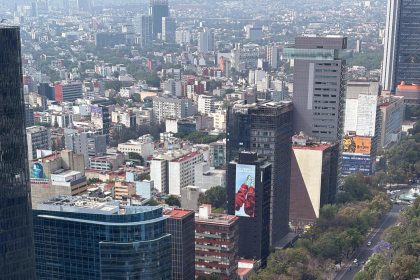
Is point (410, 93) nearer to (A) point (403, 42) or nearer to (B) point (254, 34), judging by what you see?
(A) point (403, 42)

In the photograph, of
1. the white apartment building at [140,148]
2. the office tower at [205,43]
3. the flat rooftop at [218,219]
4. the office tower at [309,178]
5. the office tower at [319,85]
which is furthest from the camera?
the office tower at [205,43]

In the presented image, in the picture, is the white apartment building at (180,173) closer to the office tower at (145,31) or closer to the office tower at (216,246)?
the office tower at (216,246)

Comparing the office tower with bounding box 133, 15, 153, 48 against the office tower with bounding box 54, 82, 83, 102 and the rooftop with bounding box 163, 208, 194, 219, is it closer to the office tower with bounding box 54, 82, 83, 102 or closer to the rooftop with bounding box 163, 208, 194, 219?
the office tower with bounding box 54, 82, 83, 102

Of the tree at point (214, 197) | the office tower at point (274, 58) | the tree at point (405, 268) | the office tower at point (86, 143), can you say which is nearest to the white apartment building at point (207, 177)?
the tree at point (214, 197)

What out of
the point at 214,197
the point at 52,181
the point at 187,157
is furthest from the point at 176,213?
the point at 187,157

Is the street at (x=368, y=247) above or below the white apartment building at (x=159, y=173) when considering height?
below

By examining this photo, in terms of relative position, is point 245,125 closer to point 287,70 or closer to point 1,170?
point 1,170

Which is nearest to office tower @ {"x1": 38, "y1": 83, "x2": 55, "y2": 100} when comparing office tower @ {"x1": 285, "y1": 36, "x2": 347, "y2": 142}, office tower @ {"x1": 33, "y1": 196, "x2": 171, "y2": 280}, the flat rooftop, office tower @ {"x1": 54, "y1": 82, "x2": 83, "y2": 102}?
office tower @ {"x1": 54, "y1": 82, "x2": 83, "y2": 102}

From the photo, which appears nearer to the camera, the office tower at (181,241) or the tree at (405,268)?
the office tower at (181,241)
